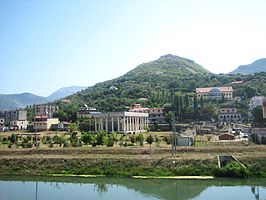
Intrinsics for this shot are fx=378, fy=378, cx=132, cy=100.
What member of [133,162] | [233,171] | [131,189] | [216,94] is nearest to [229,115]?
[216,94]

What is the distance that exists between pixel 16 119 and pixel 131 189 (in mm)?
50318

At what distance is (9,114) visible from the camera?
71312 millimetres

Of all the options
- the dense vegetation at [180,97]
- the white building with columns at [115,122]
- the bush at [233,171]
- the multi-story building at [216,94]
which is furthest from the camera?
the multi-story building at [216,94]

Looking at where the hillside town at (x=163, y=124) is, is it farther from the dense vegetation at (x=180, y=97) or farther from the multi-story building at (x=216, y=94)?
the dense vegetation at (x=180, y=97)

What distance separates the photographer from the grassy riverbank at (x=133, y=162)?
2056cm

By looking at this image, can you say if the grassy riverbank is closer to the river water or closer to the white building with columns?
the river water

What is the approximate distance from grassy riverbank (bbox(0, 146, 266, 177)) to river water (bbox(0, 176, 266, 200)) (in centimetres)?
96

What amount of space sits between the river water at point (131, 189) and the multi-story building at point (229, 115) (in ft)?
127

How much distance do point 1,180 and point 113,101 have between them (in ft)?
155

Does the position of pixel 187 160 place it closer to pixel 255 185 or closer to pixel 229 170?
pixel 229 170

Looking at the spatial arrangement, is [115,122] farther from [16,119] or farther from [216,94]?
[216,94]

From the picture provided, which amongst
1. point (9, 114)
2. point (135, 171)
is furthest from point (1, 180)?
point (9, 114)

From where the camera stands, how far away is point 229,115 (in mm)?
57188

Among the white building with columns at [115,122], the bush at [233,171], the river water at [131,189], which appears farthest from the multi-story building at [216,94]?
the river water at [131,189]
